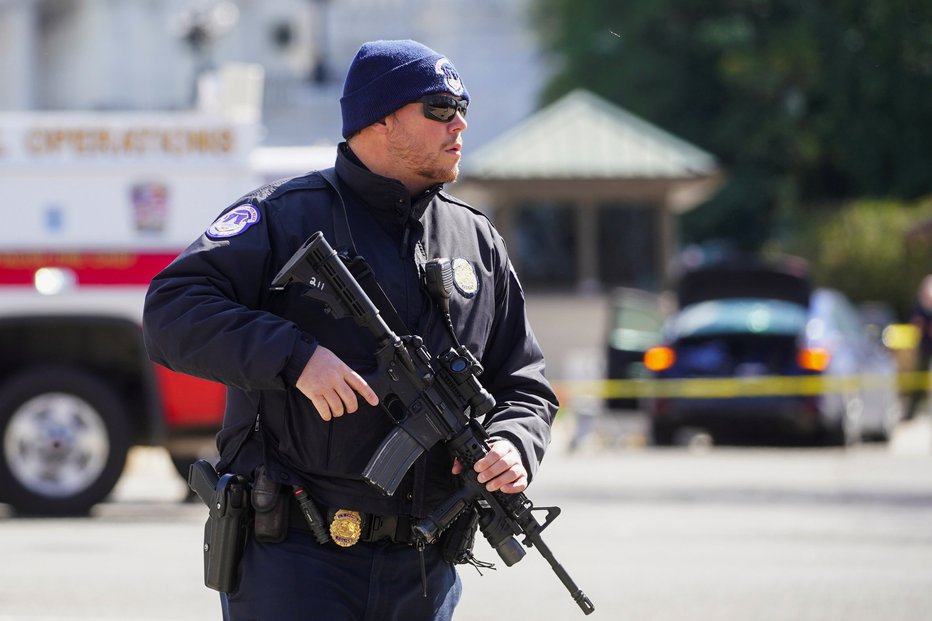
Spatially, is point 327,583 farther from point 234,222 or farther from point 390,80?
point 390,80

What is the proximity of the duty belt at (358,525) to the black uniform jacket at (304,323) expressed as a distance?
0.07 feet

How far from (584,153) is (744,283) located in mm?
9416

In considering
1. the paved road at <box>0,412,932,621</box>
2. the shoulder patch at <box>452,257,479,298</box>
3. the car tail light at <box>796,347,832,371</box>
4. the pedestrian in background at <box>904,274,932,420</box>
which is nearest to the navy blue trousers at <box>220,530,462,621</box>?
the shoulder patch at <box>452,257,479,298</box>

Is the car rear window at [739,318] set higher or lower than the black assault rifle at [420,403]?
lower

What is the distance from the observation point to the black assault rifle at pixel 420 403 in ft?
11.6

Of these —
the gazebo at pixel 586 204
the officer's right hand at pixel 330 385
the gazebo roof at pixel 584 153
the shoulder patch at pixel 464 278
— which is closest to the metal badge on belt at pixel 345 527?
the officer's right hand at pixel 330 385

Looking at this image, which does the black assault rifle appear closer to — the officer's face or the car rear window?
the officer's face

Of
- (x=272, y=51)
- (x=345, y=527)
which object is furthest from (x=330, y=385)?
(x=272, y=51)

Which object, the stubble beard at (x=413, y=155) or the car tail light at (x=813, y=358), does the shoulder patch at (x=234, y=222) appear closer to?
the stubble beard at (x=413, y=155)

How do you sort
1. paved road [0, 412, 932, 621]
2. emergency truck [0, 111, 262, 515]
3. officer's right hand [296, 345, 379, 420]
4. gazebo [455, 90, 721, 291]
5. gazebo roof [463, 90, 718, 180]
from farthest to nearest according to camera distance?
gazebo [455, 90, 721, 291] → gazebo roof [463, 90, 718, 180] → emergency truck [0, 111, 262, 515] → paved road [0, 412, 932, 621] → officer's right hand [296, 345, 379, 420]

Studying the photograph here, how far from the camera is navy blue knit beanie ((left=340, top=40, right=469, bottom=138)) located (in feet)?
12.3

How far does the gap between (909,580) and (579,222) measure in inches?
685

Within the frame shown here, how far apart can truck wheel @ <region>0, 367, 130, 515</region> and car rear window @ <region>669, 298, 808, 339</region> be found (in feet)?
23.9

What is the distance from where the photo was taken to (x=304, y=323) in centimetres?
369
